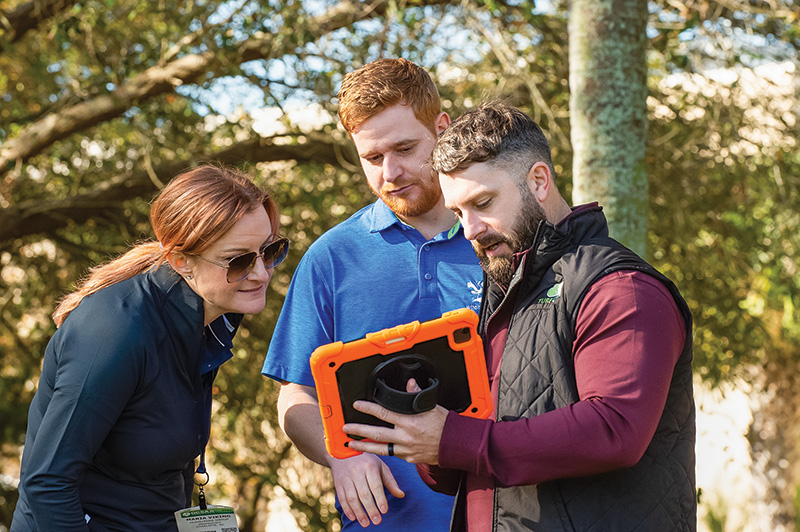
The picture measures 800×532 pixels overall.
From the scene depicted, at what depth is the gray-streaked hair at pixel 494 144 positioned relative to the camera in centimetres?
202

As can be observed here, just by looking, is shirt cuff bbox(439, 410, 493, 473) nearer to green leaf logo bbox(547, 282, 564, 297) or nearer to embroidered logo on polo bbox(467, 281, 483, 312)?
green leaf logo bbox(547, 282, 564, 297)

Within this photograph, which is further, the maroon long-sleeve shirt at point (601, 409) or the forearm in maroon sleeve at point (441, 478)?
the forearm in maroon sleeve at point (441, 478)

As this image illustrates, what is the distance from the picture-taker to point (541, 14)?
17.8 ft

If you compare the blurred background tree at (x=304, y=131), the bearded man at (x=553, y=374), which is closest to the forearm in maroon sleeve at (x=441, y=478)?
the bearded man at (x=553, y=374)

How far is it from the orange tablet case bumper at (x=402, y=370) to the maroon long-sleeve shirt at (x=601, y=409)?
9 cm

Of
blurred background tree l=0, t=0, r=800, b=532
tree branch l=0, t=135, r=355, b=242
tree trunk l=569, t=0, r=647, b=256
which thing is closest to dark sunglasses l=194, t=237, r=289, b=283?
tree trunk l=569, t=0, r=647, b=256

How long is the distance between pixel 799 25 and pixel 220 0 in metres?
3.64

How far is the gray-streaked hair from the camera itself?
6.63ft

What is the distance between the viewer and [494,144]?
2.02 m

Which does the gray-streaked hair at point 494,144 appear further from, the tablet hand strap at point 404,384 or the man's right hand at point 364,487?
the man's right hand at point 364,487

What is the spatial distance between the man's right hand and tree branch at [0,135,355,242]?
424 cm

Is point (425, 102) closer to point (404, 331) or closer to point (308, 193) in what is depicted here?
point (404, 331)

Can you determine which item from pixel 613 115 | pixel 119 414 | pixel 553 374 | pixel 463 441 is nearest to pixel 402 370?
pixel 463 441

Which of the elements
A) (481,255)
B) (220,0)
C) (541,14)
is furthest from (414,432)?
(220,0)
